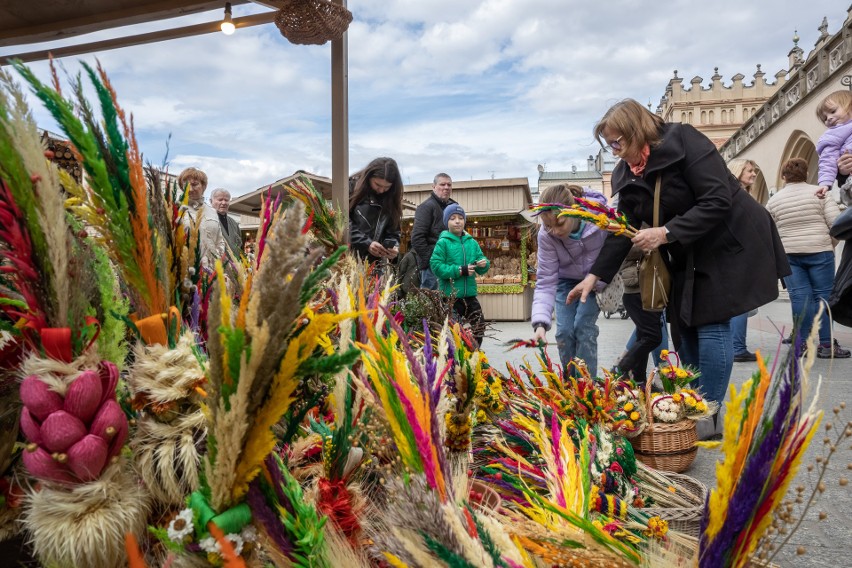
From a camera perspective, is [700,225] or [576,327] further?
[576,327]

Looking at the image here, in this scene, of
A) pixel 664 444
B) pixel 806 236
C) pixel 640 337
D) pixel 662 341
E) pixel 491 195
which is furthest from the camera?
pixel 491 195

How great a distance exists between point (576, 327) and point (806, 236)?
2661 mm

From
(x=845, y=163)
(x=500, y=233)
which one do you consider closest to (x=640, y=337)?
(x=845, y=163)

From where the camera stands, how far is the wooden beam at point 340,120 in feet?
8.33

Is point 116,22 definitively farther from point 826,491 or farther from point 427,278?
point 427,278

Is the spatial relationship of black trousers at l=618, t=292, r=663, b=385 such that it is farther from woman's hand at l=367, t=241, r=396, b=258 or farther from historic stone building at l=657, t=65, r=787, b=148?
historic stone building at l=657, t=65, r=787, b=148

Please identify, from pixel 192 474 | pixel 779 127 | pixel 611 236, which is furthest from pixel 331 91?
pixel 779 127

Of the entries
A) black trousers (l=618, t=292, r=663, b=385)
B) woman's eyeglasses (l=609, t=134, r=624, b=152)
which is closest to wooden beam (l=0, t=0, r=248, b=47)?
woman's eyeglasses (l=609, t=134, r=624, b=152)

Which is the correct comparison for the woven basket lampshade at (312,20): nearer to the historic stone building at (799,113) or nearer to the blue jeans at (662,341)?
the blue jeans at (662,341)

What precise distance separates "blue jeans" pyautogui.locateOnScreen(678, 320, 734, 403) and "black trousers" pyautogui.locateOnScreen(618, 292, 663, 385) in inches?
17.2

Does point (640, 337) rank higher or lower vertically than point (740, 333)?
higher

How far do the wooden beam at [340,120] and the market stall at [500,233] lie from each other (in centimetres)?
968

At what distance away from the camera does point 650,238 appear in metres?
2.61

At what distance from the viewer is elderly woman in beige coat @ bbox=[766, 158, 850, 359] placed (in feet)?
16.4
